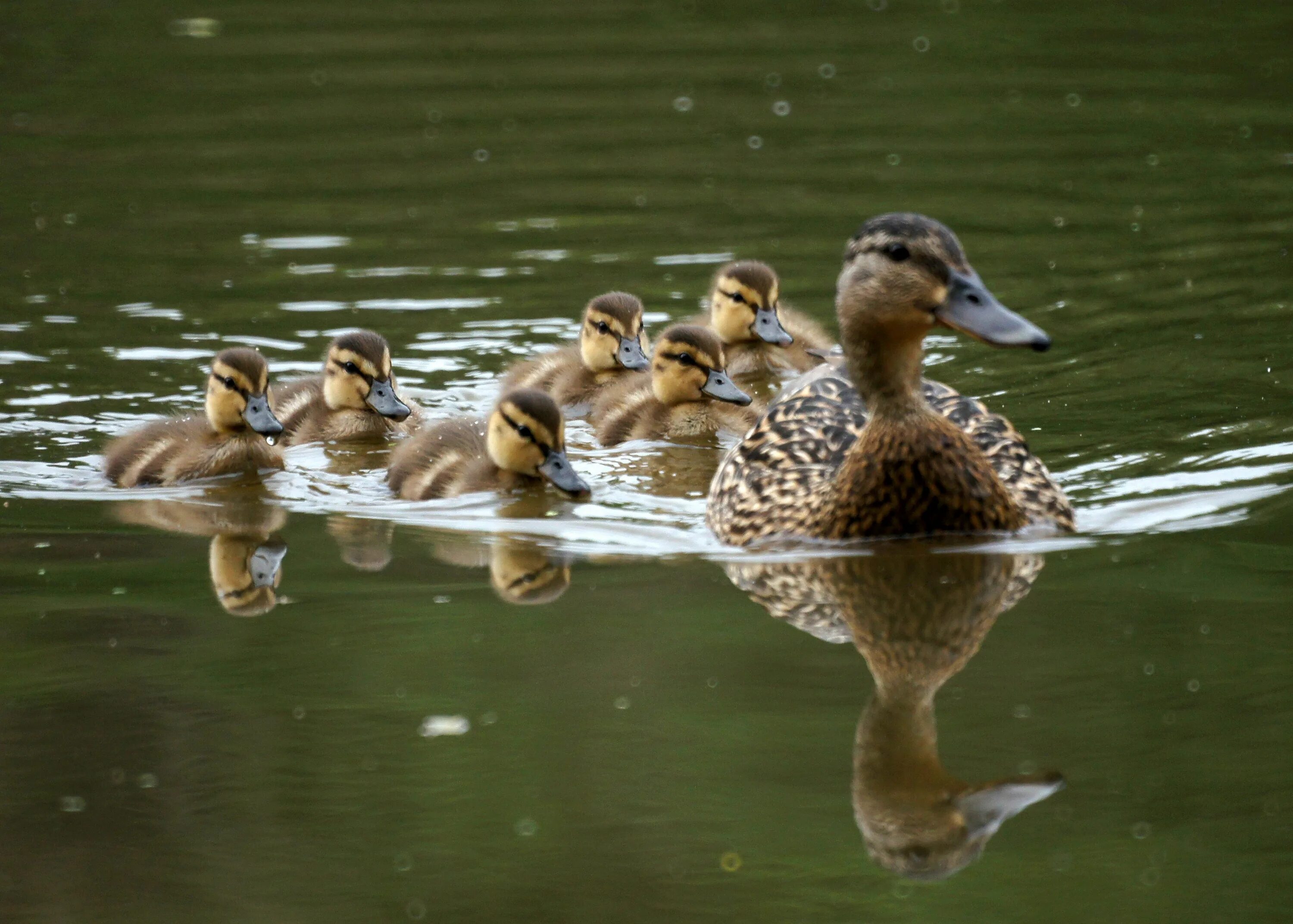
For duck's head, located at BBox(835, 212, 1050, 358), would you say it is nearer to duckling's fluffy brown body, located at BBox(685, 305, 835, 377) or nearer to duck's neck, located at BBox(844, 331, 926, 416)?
duck's neck, located at BBox(844, 331, 926, 416)

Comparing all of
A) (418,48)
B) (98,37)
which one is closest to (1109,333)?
(418,48)

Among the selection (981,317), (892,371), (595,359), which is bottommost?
(595,359)

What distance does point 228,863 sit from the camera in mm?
2961

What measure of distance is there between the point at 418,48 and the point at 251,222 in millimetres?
3576

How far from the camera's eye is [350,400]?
6.06 meters

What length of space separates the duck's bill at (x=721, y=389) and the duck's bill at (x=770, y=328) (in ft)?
1.98

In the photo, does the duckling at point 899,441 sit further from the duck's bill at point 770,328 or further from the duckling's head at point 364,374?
the duck's bill at point 770,328

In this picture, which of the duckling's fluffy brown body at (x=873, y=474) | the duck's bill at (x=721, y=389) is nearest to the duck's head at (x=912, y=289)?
the duckling's fluffy brown body at (x=873, y=474)

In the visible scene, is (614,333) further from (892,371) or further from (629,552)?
(892,371)

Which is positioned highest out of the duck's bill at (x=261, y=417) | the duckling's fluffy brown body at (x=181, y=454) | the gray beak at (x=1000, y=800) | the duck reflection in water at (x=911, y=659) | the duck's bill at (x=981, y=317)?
the duck's bill at (x=981, y=317)

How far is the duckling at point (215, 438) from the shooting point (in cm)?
559

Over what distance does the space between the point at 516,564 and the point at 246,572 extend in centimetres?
60

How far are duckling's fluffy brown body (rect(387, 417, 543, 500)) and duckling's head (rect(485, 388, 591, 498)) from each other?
0.05m

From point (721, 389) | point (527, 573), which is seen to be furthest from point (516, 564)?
point (721, 389)
